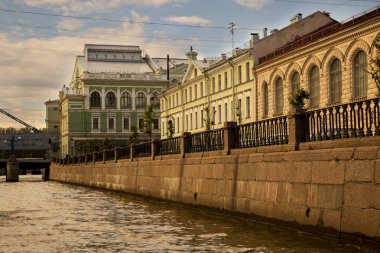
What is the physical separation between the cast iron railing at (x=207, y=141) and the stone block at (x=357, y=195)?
28.0 feet

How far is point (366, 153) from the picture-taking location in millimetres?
11641

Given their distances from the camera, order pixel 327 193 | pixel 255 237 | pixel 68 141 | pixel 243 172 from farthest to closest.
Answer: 1. pixel 68 141
2. pixel 243 172
3. pixel 255 237
4. pixel 327 193

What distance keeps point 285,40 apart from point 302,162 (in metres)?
35.5

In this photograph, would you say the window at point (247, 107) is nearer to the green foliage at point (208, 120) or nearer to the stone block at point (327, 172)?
the green foliage at point (208, 120)

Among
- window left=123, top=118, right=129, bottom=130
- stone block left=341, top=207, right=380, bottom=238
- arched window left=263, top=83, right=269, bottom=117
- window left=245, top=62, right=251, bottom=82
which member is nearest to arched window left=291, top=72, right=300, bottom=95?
arched window left=263, top=83, right=269, bottom=117

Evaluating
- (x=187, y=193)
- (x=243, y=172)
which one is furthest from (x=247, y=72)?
(x=243, y=172)

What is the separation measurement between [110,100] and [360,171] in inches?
3138

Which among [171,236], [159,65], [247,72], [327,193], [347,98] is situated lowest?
[171,236]

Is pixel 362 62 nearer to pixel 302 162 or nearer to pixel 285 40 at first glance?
pixel 285 40

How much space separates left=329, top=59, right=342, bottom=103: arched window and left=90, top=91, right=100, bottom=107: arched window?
57178 millimetres

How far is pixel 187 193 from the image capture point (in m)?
22.7

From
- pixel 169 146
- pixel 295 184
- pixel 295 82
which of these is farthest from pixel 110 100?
pixel 295 184

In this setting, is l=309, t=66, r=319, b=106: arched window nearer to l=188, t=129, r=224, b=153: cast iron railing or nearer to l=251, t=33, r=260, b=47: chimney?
l=251, t=33, r=260, b=47: chimney

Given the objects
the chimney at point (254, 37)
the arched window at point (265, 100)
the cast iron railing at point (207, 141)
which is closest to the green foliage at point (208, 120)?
the arched window at point (265, 100)
